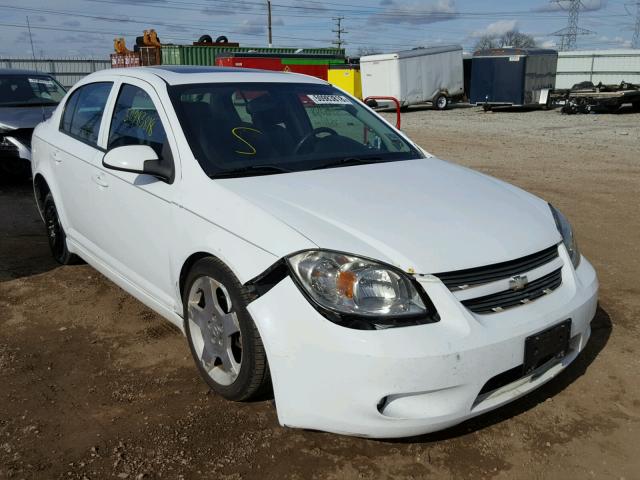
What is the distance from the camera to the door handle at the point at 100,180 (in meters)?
3.62

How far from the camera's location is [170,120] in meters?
3.16

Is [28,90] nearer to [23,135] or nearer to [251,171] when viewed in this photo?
[23,135]

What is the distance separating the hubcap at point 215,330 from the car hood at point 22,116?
19.9 feet

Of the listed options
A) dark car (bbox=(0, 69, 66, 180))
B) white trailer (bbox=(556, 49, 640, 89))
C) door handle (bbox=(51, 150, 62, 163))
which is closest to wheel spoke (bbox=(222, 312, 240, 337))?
door handle (bbox=(51, 150, 62, 163))

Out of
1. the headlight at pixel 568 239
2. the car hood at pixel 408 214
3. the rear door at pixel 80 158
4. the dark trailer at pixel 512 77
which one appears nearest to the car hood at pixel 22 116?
the rear door at pixel 80 158

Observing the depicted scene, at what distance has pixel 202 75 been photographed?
11.8 feet

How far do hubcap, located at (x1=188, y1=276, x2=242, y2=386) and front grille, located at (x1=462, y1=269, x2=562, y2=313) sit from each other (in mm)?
1050

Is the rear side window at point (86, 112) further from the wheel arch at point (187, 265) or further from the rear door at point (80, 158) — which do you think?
the wheel arch at point (187, 265)

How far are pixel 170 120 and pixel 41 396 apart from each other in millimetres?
1598

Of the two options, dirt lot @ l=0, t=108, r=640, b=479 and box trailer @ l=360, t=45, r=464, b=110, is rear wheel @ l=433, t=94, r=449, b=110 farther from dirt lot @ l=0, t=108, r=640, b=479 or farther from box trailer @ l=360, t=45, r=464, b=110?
dirt lot @ l=0, t=108, r=640, b=479

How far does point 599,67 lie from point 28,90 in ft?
105

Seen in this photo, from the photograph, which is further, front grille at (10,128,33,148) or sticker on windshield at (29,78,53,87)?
sticker on windshield at (29,78,53,87)

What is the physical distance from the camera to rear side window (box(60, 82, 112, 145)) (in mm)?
3962

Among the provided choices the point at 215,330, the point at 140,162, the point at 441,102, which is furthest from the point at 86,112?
the point at 441,102
